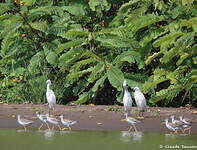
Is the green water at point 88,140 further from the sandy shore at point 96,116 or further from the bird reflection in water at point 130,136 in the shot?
the sandy shore at point 96,116

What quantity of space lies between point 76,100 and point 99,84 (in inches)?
49.3

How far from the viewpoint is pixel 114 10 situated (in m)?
15.3

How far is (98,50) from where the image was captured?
14.1 meters

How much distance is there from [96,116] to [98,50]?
3.04 meters

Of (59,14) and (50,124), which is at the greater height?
(59,14)

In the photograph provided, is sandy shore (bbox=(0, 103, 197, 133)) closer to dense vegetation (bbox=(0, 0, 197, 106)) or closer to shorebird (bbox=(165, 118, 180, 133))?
shorebird (bbox=(165, 118, 180, 133))

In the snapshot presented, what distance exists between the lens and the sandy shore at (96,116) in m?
10.6

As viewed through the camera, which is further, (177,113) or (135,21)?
(135,21)

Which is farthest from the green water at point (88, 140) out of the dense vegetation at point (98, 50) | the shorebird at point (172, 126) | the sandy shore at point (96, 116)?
the dense vegetation at point (98, 50)

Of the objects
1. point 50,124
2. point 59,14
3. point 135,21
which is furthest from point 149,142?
point 59,14

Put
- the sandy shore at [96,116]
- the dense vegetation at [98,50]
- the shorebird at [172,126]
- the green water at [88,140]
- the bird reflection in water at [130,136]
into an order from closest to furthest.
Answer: the green water at [88,140] < the bird reflection in water at [130,136] < the shorebird at [172,126] < the sandy shore at [96,116] < the dense vegetation at [98,50]

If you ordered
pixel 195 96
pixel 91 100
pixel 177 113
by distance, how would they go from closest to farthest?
pixel 177 113, pixel 195 96, pixel 91 100

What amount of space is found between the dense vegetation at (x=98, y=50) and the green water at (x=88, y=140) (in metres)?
3.16

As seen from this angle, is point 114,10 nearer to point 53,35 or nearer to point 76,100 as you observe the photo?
point 53,35
